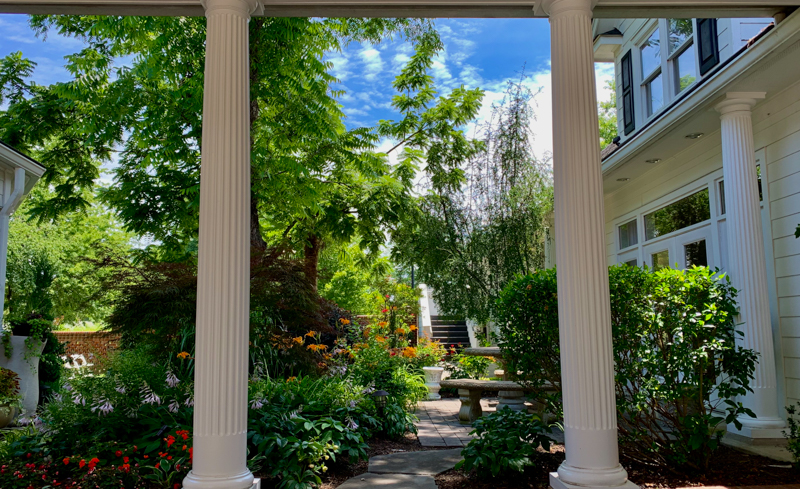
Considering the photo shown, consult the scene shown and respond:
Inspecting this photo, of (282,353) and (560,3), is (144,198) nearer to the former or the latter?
(282,353)

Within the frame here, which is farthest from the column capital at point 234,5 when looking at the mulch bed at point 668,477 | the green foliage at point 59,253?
the green foliage at point 59,253

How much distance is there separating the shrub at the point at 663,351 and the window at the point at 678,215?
2732mm

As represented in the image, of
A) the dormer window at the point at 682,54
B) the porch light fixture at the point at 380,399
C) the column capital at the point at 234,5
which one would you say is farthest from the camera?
the dormer window at the point at 682,54

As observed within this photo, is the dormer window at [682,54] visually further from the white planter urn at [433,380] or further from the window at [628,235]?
the white planter urn at [433,380]

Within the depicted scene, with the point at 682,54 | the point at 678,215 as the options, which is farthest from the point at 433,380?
the point at 682,54

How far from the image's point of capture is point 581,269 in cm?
348

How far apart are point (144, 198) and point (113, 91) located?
169 cm

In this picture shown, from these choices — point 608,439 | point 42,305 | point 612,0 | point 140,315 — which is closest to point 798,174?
point 612,0

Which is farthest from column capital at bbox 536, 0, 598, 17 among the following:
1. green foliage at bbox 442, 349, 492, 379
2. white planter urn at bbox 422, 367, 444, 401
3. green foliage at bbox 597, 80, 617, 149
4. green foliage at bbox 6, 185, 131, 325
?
green foliage at bbox 597, 80, 617, 149

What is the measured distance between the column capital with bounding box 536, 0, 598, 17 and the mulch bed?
10.9 ft

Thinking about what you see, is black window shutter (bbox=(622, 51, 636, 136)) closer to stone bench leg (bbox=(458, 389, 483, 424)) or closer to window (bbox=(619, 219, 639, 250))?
window (bbox=(619, 219, 639, 250))

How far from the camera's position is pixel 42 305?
351 inches

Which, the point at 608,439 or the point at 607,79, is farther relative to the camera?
the point at 607,79

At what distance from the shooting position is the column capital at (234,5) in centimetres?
366
